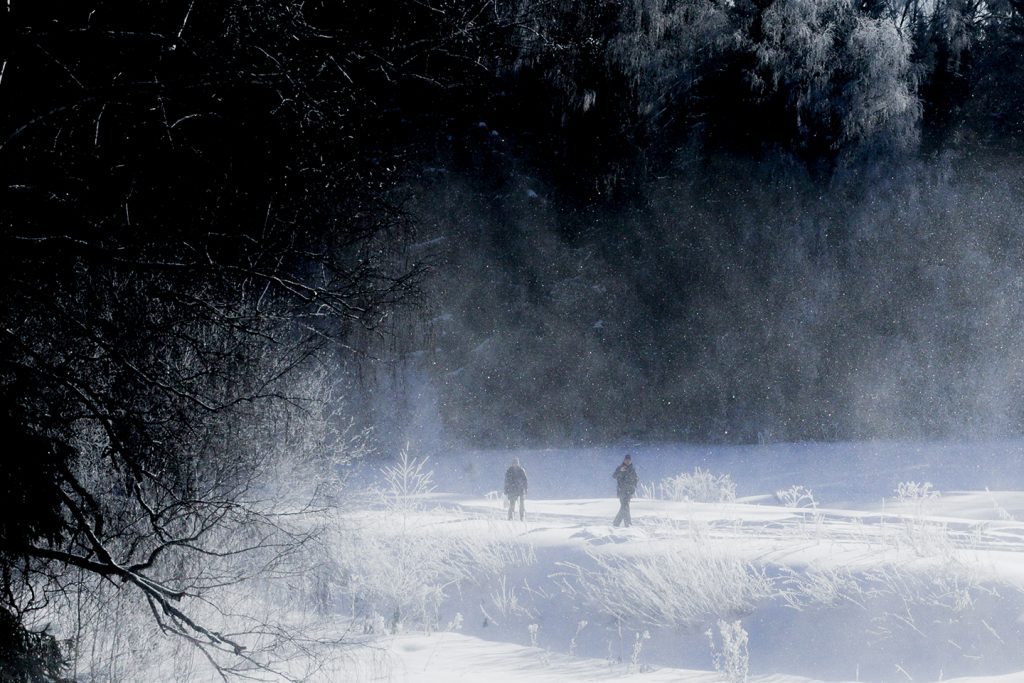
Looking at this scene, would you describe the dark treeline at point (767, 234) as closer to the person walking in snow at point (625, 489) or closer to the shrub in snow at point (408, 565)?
the person walking in snow at point (625, 489)

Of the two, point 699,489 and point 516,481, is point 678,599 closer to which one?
point 516,481

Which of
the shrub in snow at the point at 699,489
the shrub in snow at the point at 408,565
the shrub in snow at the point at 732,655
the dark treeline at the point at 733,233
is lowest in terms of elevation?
the shrub in snow at the point at 732,655

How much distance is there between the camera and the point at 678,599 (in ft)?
28.6

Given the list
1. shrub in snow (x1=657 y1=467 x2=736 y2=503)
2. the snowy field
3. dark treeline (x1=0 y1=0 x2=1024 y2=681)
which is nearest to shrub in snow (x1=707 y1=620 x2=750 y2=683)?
the snowy field

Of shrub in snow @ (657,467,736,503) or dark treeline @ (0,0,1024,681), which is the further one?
dark treeline @ (0,0,1024,681)

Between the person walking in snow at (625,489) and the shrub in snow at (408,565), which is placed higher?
the person walking in snow at (625,489)

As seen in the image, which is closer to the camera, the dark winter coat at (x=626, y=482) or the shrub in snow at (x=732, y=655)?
the shrub in snow at (x=732, y=655)

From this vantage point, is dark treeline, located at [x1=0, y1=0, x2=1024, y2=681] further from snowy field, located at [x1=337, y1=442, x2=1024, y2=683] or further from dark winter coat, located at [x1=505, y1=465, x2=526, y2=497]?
snowy field, located at [x1=337, y1=442, x2=1024, y2=683]

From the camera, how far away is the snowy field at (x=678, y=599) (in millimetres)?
Result: 7543

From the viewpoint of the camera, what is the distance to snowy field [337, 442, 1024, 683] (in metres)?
7.54

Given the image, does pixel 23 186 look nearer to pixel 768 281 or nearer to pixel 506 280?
pixel 506 280

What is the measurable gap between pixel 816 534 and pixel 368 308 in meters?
7.47

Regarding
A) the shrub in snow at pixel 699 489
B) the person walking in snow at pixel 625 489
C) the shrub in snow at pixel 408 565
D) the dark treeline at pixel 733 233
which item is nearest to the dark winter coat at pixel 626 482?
the person walking in snow at pixel 625 489

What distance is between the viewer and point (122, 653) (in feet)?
17.9
